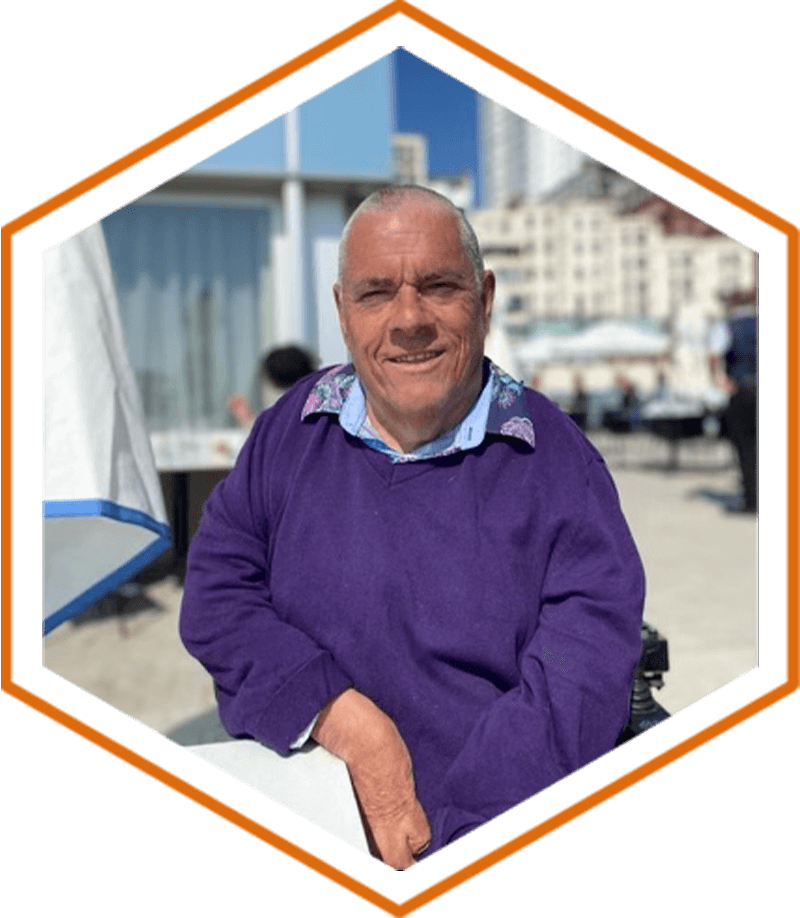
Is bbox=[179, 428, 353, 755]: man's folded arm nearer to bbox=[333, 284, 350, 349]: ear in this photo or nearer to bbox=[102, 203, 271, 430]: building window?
bbox=[333, 284, 350, 349]: ear

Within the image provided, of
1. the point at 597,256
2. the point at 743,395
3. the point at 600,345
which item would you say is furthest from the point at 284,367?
the point at 597,256

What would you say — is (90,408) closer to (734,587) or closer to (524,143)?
(734,587)

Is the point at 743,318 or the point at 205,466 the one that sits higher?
the point at 743,318

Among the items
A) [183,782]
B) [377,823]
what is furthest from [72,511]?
[377,823]

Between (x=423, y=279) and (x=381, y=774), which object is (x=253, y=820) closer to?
(x=381, y=774)

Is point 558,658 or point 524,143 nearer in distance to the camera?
point 558,658

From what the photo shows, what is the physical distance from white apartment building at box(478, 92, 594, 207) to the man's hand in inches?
4513

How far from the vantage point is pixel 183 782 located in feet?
4.85

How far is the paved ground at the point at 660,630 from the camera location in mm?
3701

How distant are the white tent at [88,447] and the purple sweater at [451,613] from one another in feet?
0.81

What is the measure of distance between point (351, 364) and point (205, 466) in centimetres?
291

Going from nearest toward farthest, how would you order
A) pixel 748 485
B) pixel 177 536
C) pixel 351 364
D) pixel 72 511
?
pixel 72 511, pixel 351 364, pixel 177 536, pixel 748 485

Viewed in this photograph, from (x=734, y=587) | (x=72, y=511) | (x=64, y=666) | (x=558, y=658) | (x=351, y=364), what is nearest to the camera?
(x=558, y=658)

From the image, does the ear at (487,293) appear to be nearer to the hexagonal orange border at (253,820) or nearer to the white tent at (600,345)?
the hexagonal orange border at (253,820)
